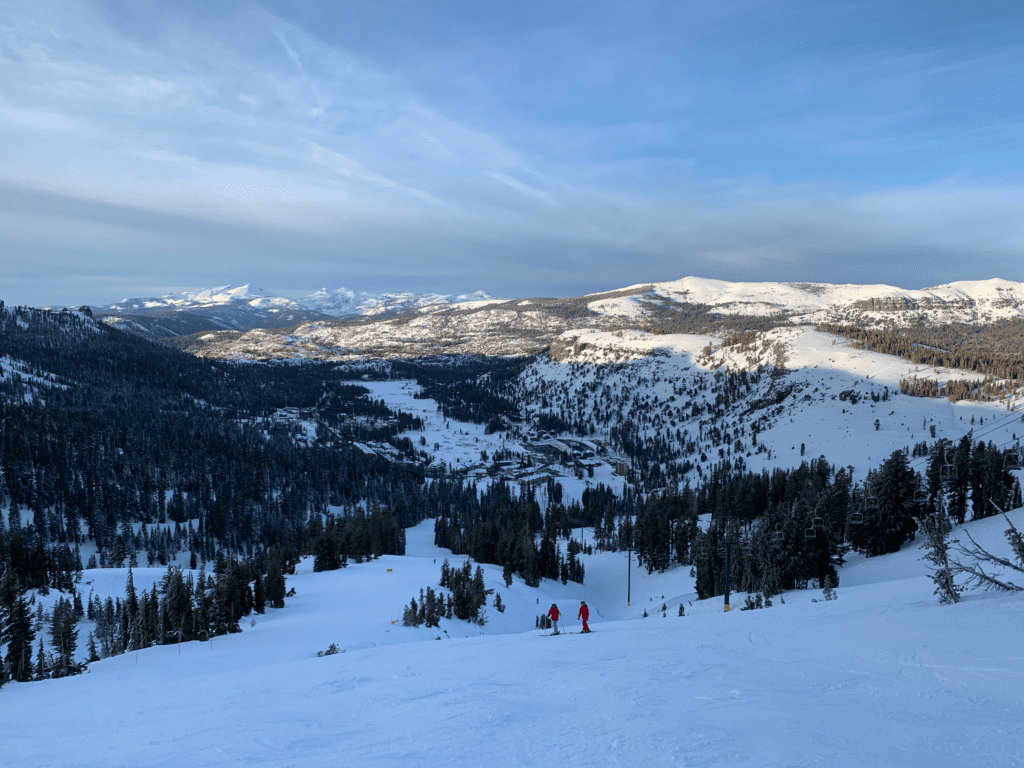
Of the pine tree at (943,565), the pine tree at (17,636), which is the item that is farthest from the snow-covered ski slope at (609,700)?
the pine tree at (17,636)

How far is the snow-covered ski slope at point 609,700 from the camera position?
9570 mm

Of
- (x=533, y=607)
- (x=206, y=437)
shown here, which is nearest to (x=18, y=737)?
(x=533, y=607)

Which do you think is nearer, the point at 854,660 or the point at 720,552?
the point at 854,660

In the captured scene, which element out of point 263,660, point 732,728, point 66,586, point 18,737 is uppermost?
point 732,728

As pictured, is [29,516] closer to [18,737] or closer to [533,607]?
[533,607]

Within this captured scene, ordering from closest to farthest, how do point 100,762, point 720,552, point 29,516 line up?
1. point 100,762
2. point 720,552
3. point 29,516

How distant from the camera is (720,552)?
5797cm

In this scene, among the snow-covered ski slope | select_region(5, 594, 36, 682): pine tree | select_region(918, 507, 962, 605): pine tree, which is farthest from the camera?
select_region(5, 594, 36, 682): pine tree

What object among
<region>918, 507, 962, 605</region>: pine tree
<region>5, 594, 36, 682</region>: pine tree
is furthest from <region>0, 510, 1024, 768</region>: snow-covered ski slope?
<region>5, 594, 36, 682</region>: pine tree

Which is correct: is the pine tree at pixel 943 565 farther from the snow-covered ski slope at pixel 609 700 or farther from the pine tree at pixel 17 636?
the pine tree at pixel 17 636

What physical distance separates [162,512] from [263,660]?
12684 centimetres

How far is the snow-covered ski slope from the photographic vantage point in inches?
377

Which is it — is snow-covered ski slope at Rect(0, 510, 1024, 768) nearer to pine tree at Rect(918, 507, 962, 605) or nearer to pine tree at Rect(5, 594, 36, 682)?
pine tree at Rect(918, 507, 962, 605)

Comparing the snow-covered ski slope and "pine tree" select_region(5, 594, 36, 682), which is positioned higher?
the snow-covered ski slope
